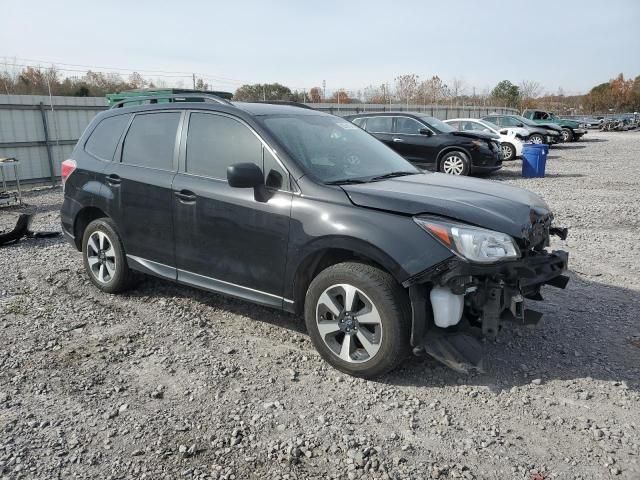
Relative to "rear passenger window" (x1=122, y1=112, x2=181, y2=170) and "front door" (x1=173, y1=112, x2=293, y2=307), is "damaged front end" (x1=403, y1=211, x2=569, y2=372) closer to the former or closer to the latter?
"front door" (x1=173, y1=112, x2=293, y2=307)

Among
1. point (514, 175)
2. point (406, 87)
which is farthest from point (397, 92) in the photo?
point (514, 175)

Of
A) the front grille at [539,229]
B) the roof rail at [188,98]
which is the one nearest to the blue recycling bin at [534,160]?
the front grille at [539,229]

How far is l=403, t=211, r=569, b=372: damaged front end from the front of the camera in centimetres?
320

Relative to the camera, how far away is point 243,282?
158 inches

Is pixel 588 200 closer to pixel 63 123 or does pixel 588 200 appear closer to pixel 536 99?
pixel 63 123

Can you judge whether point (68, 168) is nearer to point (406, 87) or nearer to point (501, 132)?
point (501, 132)

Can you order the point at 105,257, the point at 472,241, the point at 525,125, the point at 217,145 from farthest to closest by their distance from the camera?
the point at 525,125, the point at 105,257, the point at 217,145, the point at 472,241

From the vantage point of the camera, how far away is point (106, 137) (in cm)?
519

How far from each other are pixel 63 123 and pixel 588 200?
1273 cm

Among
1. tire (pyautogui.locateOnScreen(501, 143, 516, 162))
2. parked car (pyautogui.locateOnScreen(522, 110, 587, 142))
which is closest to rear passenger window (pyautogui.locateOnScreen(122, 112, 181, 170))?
tire (pyautogui.locateOnScreen(501, 143, 516, 162))

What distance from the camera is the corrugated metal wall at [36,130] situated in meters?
12.5

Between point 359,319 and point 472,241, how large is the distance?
89cm

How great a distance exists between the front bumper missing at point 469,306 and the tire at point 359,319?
11 cm

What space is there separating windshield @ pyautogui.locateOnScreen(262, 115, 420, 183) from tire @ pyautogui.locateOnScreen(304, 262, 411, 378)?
2.58ft
